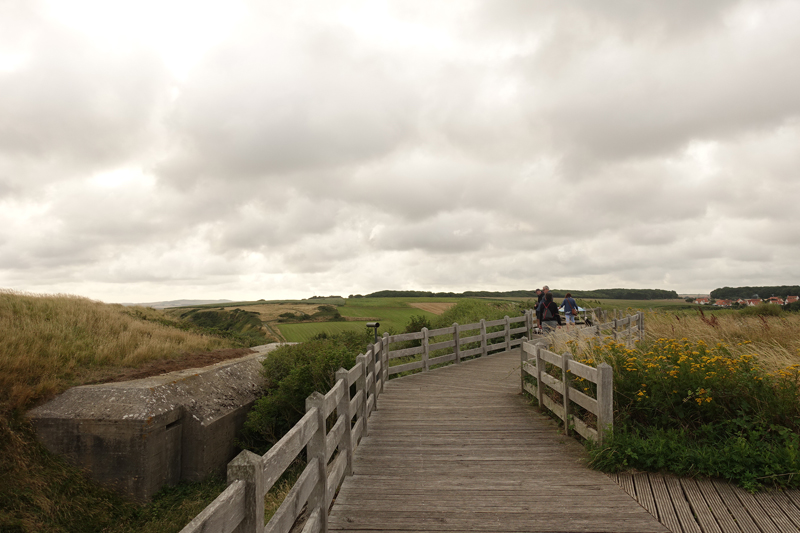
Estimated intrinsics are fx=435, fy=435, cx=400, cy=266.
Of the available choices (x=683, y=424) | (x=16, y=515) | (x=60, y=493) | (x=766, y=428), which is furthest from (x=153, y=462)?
(x=766, y=428)

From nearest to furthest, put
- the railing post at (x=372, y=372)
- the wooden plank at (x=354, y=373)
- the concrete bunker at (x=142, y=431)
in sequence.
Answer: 1. the wooden plank at (x=354, y=373)
2. the concrete bunker at (x=142, y=431)
3. the railing post at (x=372, y=372)

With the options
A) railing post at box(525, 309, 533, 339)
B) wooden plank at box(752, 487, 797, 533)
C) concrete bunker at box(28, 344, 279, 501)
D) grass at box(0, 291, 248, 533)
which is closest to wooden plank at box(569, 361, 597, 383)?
wooden plank at box(752, 487, 797, 533)

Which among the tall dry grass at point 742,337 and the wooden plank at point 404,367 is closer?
the tall dry grass at point 742,337

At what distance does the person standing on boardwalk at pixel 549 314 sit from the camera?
1602cm

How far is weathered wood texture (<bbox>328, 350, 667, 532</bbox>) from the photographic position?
4371 millimetres

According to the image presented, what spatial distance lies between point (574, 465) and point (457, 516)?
220cm

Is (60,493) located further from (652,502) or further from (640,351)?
(640,351)

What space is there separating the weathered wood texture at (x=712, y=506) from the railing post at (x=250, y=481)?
394 cm

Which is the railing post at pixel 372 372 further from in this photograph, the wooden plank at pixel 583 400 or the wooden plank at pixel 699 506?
the wooden plank at pixel 699 506

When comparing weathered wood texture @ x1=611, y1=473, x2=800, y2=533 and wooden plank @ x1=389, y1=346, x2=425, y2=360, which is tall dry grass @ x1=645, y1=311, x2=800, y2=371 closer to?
weathered wood texture @ x1=611, y1=473, x2=800, y2=533

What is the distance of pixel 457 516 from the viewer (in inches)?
177

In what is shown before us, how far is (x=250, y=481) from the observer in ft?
8.11

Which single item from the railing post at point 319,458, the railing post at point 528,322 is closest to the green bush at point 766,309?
the railing post at point 528,322

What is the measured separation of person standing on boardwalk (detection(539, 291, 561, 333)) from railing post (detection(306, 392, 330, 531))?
13.1m
